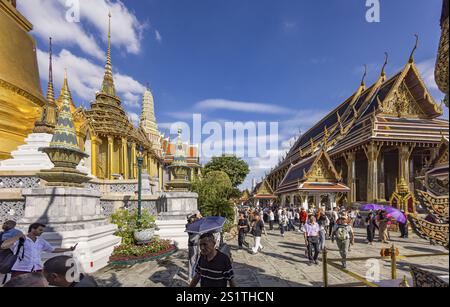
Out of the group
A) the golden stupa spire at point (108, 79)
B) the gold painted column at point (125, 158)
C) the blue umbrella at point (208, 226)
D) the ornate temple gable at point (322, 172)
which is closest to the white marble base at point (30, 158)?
the blue umbrella at point (208, 226)

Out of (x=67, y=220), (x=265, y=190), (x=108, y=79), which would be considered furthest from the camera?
(x=265, y=190)

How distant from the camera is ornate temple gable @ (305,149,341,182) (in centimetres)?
1805

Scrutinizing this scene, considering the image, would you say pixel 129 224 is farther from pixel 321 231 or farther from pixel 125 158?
pixel 125 158

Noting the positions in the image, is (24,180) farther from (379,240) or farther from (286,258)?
(379,240)

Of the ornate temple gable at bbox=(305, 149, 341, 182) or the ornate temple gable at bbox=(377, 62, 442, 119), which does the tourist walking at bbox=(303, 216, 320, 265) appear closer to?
the ornate temple gable at bbox=(305, 149, 341, 182)

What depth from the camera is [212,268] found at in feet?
10.0

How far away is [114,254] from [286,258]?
573 cm

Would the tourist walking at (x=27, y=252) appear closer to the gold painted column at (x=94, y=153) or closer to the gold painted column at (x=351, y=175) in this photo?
the gold painted column at (x=94, y=153)

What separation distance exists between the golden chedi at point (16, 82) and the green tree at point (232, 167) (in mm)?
28371

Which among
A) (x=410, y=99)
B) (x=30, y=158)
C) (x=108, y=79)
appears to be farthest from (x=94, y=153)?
(x=410, y=99)

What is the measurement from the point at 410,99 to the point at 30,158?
91.9 feet

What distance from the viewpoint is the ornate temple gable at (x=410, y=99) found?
21.0 metres
